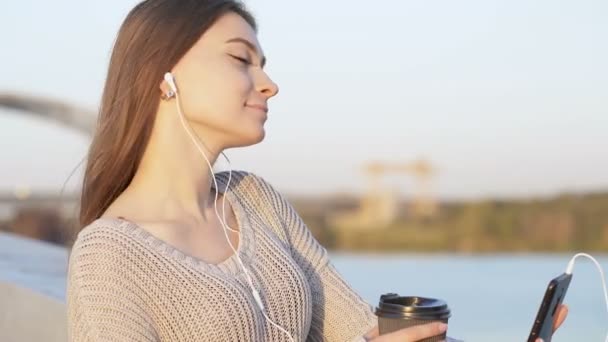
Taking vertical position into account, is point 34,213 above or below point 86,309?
below

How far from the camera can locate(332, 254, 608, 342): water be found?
8000 millimetres

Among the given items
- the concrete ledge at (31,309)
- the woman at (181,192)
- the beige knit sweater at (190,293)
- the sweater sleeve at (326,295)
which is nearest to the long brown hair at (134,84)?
the woman at (181,192)

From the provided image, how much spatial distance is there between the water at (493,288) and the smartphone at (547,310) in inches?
115

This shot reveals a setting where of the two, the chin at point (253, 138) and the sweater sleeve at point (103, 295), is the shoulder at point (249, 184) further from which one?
the sweater sleeve at point (103, 295)

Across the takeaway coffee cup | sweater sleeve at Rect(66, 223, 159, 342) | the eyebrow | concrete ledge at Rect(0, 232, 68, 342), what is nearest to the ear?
the eyebrow

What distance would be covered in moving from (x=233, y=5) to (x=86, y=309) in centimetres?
60

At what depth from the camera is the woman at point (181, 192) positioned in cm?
134

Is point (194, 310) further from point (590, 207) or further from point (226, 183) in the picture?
point (590, 207)

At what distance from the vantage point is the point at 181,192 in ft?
4.98

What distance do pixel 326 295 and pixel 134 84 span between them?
1.85 feet

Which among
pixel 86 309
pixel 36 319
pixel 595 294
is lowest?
pixel 595 294

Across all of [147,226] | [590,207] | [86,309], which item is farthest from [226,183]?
[590,207]

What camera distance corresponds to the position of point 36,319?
8.83 ft

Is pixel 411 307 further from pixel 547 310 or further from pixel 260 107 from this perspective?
pixel 260 107
